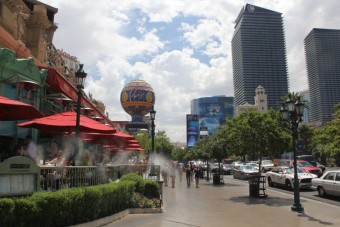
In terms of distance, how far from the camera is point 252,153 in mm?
19188

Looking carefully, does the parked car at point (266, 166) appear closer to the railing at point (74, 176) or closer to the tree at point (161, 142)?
the tree at point (161, 142)

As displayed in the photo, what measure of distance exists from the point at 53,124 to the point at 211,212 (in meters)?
6.64

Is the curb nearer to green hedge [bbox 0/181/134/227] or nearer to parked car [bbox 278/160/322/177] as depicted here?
green hedge [bbox 0/181/134/227]

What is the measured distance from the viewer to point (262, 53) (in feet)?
647

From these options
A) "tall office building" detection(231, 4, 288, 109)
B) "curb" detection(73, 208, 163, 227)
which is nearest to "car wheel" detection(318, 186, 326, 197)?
"curb" detection(73, 208, 163, 227)

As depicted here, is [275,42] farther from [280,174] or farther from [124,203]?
[124,203]

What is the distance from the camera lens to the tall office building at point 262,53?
19188 centimetres

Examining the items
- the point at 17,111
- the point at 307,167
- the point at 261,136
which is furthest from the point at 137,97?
the point at 17,111

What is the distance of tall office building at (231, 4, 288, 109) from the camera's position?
19188 centimetres

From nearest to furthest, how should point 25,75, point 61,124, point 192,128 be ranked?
point 61,124, point 25,75, point 192,128

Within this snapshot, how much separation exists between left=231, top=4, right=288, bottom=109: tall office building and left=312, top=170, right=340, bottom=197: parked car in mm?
178281

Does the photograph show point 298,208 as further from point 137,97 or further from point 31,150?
point 137,97

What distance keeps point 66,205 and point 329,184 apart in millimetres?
13670

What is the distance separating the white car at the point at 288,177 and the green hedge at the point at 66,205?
43.0 feet
